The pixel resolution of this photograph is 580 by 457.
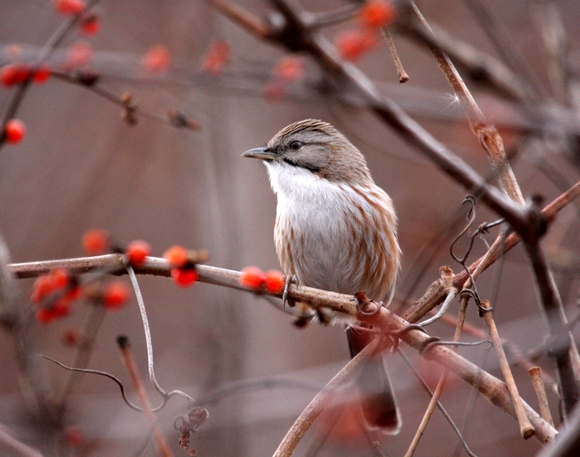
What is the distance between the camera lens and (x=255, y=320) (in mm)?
7492

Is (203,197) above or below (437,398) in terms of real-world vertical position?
above

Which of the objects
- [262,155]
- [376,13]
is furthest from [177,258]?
[262,155]

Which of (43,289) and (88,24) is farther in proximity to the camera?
(88,24)

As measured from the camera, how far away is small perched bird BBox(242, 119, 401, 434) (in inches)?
170

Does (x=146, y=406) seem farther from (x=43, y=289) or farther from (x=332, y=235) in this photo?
(x=332, y=235)

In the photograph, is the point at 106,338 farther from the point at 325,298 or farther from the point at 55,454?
the point at 55,454

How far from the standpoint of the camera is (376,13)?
1.67m

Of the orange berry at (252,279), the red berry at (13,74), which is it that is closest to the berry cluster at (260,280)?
the orange berry at (252,279)

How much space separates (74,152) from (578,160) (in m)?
7.06

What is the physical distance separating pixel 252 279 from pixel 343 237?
1.69m

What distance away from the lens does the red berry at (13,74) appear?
2.71 metres

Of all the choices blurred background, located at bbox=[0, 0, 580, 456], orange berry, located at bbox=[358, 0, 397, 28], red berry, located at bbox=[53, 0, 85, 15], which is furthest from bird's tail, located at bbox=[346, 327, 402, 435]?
orange berry, located at bbox=[358, 0, 397, 28]

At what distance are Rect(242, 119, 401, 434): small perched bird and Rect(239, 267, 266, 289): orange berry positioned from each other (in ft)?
5.10

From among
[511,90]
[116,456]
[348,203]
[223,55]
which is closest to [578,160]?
[511,90]
